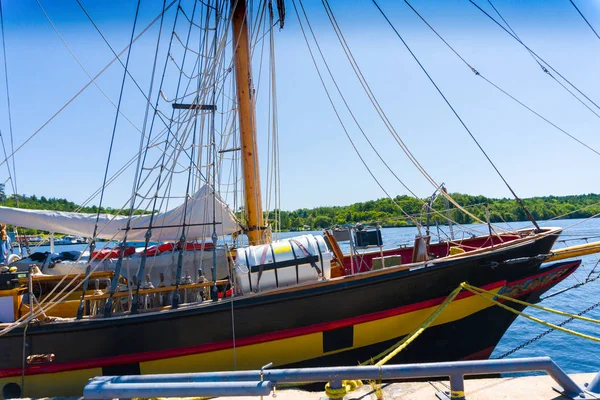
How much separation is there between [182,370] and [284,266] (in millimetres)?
2195

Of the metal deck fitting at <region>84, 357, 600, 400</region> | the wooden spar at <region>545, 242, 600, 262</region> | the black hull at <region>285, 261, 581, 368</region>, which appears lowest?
the black hull at <region>285, 261, 581, 368</region>

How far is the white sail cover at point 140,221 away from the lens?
8.51 metres

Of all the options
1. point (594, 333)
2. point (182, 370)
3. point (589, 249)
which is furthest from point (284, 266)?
point (594, 333)

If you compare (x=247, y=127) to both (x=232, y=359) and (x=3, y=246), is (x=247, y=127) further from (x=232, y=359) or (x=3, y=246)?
(x=3, y=246)

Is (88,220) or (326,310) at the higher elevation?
(88,220)

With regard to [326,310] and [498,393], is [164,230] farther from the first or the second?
[498,393]

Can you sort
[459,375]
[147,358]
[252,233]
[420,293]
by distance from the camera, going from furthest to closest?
[252,233] < [420,293] < [147,358] < [459,375]

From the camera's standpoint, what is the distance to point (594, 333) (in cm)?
1035

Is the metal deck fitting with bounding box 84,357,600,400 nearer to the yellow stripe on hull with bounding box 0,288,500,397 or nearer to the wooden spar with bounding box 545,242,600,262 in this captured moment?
the yellow stripe on hull with bounding box 0,288,500,397

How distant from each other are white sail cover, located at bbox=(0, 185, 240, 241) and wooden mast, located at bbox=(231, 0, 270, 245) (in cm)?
72

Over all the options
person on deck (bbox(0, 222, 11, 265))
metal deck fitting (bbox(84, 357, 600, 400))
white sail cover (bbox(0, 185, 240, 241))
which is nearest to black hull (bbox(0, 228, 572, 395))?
white sail cover (bbox(0, 185, 240, 241))

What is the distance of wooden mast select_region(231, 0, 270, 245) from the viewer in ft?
27.6

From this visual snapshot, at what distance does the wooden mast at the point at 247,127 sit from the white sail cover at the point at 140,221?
72 centimetres

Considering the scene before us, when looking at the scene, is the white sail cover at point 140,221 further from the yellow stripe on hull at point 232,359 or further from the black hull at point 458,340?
the black hull at point 458,340
